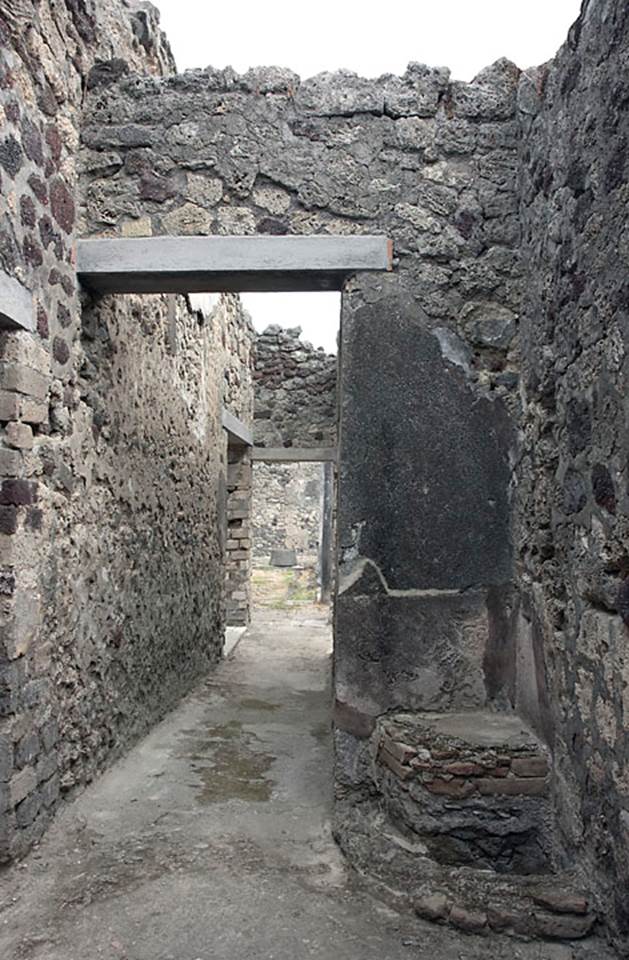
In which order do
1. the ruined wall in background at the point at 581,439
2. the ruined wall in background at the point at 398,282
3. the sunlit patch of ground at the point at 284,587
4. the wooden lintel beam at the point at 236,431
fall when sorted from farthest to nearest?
the sunlit patch of ground at the point at 284,587 < the wooden lintel beam at the point at 236,431 < the ruined wall in background at the point at 398,282 < the ruined wall in background at the point at 581,439

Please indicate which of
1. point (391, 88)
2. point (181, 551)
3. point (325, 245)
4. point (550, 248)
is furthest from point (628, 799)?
point (181, 551)

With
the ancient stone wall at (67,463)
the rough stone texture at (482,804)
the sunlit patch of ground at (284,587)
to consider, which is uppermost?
the ancient stone wall at (67,463)

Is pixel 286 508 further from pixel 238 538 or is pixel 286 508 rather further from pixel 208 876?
pixel 208 876

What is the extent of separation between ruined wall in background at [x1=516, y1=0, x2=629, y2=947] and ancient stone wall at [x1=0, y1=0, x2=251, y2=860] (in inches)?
74.9

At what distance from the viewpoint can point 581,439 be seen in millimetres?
2389

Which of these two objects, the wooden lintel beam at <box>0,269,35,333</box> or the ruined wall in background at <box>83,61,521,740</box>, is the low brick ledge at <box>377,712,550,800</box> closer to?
the ruined wall in background at <box>83,61,521,740</box>

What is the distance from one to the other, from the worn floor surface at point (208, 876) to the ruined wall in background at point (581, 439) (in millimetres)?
564

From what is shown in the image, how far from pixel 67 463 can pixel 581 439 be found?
2074 mm

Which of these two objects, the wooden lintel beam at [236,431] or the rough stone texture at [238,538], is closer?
the wooden lintel beam at [236,431]

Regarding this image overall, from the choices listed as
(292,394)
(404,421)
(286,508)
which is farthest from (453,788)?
(286,508)

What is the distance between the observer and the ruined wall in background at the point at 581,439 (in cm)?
209

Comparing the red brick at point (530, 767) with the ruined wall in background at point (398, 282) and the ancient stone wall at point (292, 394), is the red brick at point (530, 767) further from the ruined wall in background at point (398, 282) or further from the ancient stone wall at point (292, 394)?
the ancient stone wall at point (292, 394)

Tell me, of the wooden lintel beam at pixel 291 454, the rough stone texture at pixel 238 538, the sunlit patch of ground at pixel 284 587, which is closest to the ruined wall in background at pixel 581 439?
the wooden lintel beam at pixel 291 454

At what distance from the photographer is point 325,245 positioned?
10.2 feet
